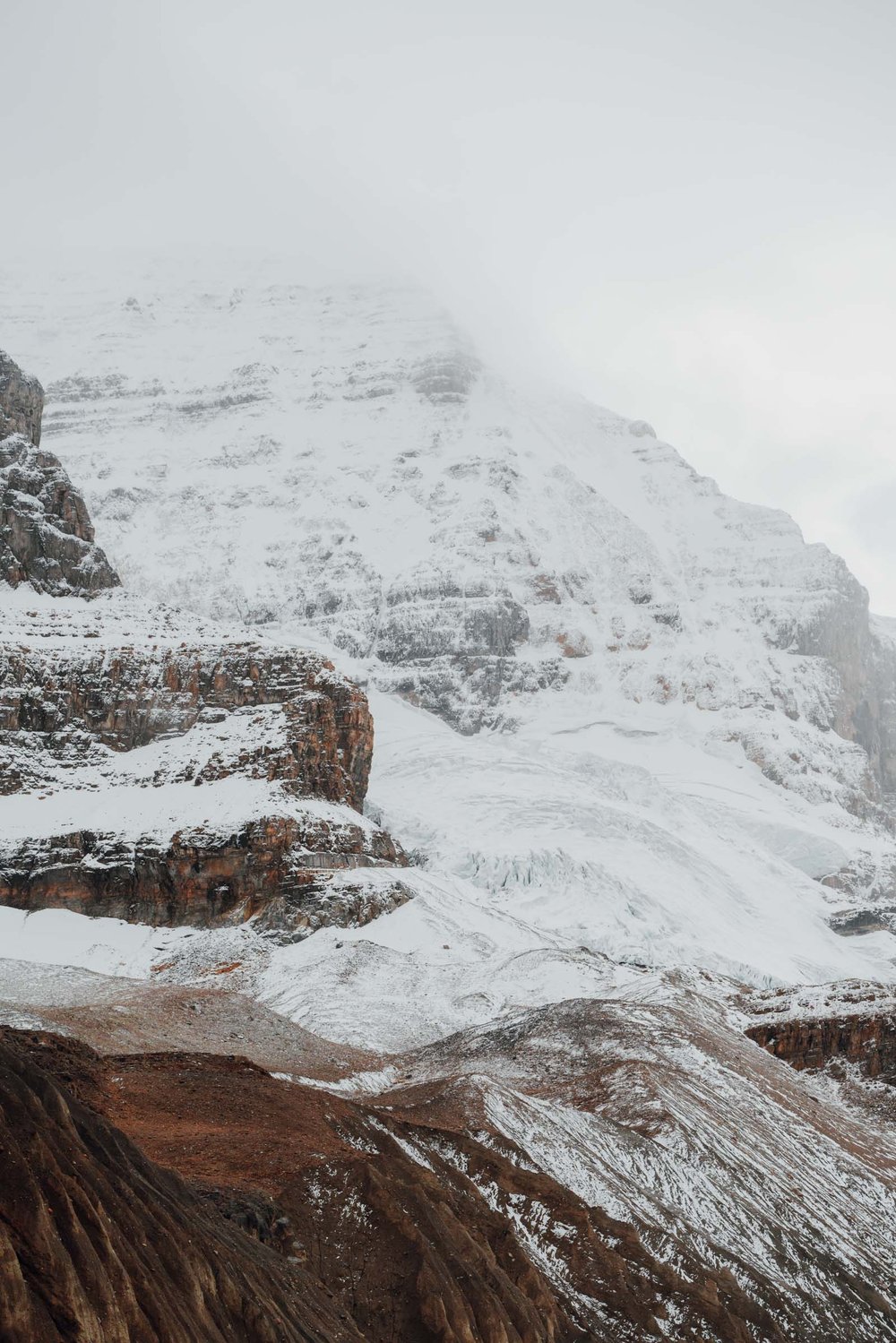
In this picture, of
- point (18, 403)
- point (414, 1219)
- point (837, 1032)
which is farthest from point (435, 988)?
point (18, 403)

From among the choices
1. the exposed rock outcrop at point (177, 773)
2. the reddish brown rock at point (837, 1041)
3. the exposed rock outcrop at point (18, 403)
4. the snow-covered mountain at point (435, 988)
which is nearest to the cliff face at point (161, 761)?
the exposed rock outcrop at point (177, 773)

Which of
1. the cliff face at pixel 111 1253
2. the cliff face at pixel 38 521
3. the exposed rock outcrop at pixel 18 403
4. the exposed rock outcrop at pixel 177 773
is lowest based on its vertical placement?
the exposed rock outcrop at pixel 177 773

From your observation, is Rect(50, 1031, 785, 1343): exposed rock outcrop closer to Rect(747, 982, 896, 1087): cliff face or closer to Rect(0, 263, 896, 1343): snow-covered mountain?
Rect(0, 263, 896, 1343): snow-covered mountain

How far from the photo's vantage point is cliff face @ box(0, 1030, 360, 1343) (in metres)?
13.4

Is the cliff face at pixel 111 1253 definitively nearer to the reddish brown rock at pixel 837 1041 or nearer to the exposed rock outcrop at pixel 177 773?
the reddish brown rock at pixel 837 1041

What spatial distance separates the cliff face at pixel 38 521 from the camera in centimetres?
12069

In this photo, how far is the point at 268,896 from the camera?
92125mm

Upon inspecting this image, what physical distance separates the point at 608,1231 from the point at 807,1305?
6.36 m

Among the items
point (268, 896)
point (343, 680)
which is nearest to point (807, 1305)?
point (268, 896)

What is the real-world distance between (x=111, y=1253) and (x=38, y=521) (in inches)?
4575

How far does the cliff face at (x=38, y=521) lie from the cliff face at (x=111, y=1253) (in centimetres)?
10816

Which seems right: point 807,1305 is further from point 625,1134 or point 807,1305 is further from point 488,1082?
point 488,1082

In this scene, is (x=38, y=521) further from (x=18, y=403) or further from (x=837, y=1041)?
(x=837, y=1041)

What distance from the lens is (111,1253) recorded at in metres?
14.8
